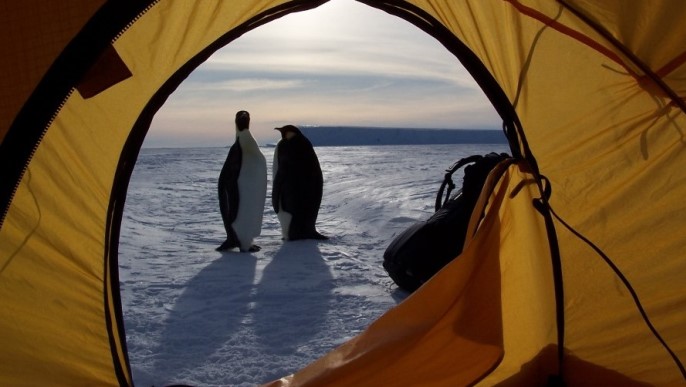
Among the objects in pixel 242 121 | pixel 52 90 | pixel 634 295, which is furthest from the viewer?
pixel 242 121

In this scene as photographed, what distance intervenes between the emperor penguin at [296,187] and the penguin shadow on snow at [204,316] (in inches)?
55.2

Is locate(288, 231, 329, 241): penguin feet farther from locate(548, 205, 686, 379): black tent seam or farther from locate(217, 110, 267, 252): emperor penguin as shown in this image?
locate(548, 205, 686, 379): black tent seam

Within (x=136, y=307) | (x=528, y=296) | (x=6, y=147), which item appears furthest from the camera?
(x=136, y=307)

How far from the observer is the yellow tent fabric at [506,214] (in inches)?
77.0

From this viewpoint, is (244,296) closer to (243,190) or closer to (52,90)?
(243,190)

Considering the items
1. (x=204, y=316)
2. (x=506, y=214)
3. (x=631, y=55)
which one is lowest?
(x=204, y=316)

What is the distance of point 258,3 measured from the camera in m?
2.22

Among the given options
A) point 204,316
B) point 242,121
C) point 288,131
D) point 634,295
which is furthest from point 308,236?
point 634,295

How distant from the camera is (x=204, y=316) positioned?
3.69 m

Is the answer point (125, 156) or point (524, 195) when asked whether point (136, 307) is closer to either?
point (125, 156)

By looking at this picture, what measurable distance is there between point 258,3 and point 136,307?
90.1 inches

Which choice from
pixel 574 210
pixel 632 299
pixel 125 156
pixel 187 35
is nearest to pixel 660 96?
pixel 574 210

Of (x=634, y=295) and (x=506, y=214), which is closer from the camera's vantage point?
(x=634, y=295)

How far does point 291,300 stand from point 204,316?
553mm
